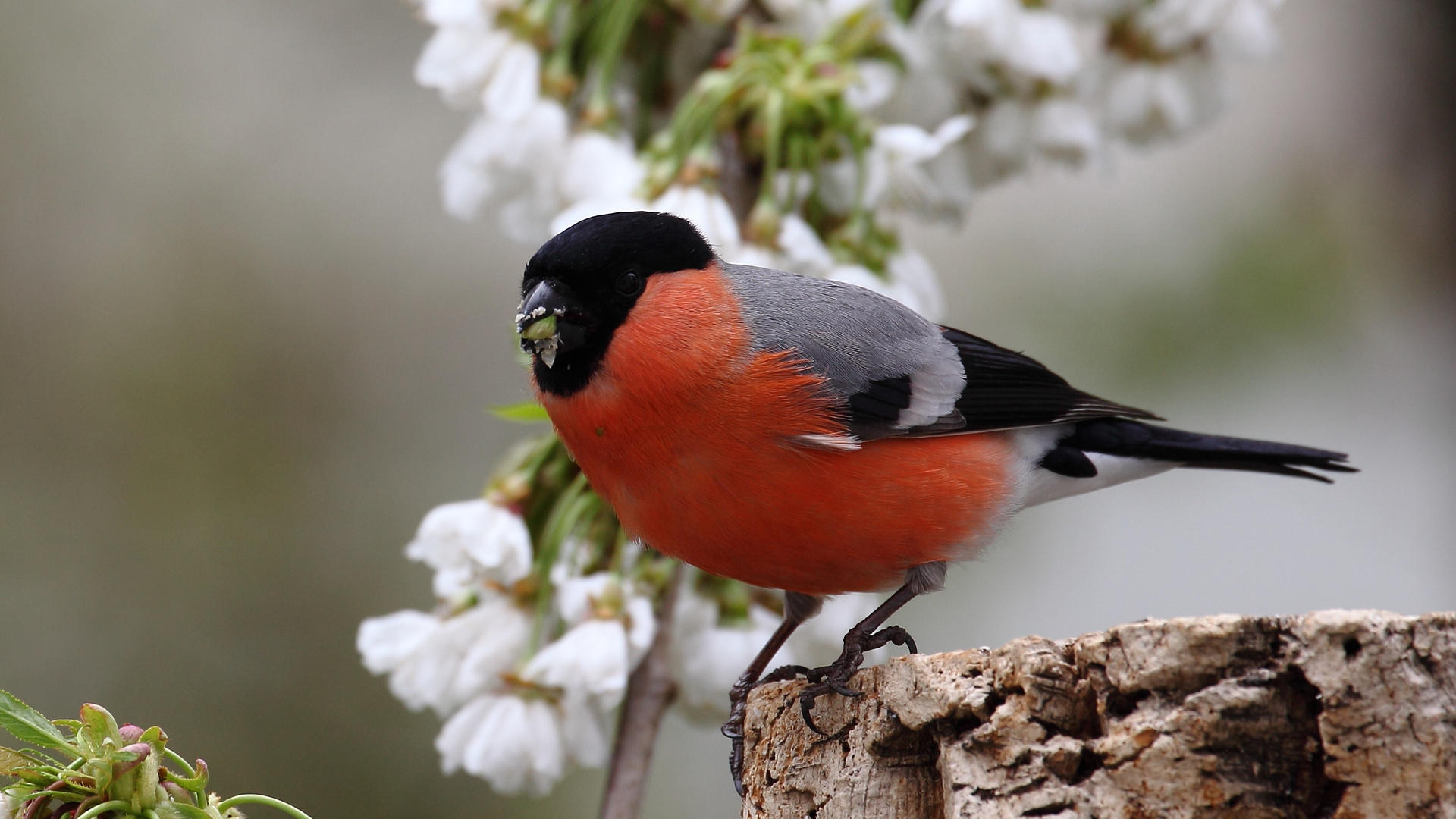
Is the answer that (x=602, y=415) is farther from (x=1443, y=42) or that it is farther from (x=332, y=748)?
(x=1443, y=42)

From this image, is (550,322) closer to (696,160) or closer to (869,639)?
(696,160)

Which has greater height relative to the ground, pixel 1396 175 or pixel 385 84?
pixel 385 84

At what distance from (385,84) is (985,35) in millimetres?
2911

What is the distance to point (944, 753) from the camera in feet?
4.46

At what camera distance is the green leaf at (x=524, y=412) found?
2.04m

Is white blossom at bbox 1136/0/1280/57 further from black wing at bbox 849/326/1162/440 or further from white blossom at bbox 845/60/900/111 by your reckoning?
black wing at bbox 849/326/1162/440

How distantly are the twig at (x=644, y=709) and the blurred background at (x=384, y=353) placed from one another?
1818 millimetres

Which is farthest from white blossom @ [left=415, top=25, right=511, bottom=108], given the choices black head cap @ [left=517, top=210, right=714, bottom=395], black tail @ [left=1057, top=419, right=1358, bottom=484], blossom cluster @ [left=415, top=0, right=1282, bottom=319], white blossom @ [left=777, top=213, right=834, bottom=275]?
black tail @ [left=1057, top=419, right=1358, bottom=484]

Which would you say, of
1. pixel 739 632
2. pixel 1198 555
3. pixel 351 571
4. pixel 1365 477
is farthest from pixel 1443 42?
pixel 351 571

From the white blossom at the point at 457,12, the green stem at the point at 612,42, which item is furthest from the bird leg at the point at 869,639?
the white blossom at the point at 457,12

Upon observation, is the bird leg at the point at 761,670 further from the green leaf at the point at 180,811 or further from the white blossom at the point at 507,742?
the green leaf at the point at 180,811

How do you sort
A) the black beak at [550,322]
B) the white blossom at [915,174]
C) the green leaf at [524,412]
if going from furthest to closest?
the white blossom at [915,174] < the green leaf at [524,412] < the black beak at [550,322]

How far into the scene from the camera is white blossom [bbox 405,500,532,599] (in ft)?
6.37

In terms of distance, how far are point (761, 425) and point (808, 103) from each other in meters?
0.67
